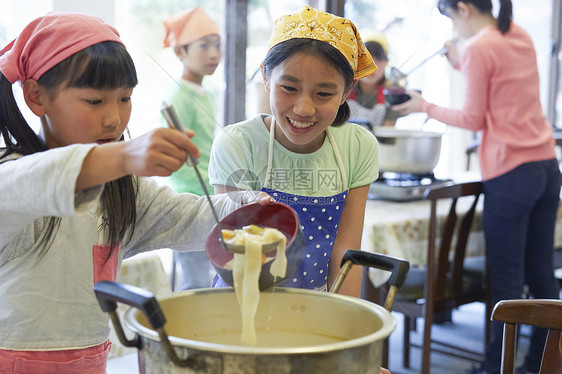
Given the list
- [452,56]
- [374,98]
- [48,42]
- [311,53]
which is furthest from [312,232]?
[374,98]

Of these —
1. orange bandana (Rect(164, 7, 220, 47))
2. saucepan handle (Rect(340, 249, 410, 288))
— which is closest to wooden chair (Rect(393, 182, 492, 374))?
orange bandana (Rect(164, 7, 220, 47))

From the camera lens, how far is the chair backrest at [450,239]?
2.25 m

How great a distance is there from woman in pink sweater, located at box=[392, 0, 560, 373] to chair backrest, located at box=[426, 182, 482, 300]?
8 centimetres

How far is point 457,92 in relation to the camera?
5059 millimetres

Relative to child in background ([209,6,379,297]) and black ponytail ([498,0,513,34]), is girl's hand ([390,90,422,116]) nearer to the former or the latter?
black ponytail ([498,0,513,34])

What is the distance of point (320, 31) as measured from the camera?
1.12 m

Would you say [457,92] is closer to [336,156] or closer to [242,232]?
[336,156]

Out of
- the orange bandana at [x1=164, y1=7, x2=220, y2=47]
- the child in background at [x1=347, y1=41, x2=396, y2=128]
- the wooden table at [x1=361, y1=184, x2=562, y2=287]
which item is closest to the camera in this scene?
the orange bandana at [x1=164, y1=7, x2=220, y2=47]

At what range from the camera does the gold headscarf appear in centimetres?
112

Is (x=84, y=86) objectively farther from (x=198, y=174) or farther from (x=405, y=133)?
(x=405, y=133)

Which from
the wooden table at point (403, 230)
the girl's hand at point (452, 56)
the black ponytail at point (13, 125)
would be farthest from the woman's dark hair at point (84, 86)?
the girl's hand at point (452, 56)

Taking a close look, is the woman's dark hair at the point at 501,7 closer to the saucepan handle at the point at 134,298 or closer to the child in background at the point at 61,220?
the child in background at the point at 61,220

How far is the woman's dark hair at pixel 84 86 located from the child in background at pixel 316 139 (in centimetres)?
20

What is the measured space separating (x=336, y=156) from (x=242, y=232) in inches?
17.5
